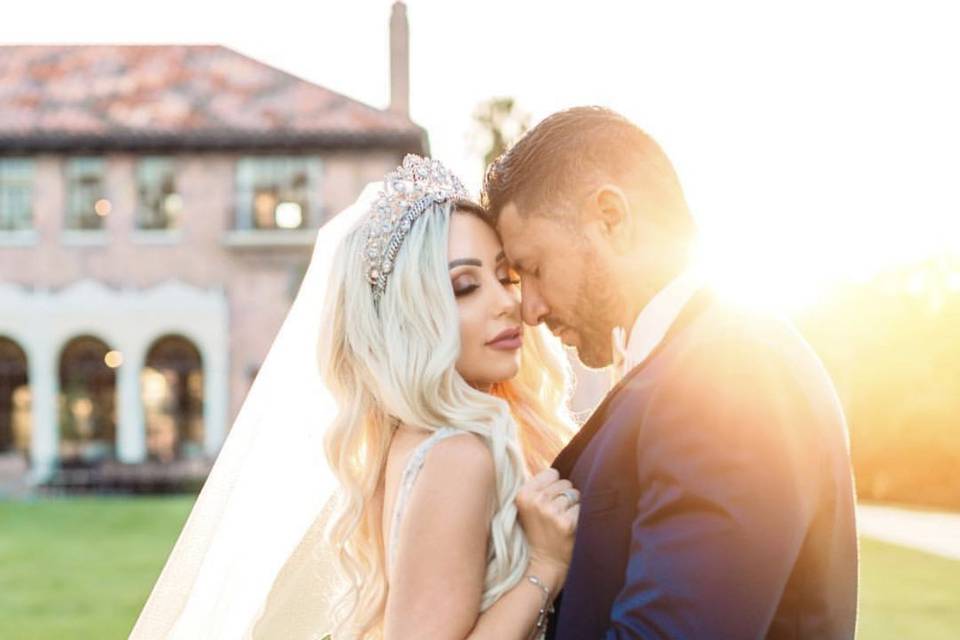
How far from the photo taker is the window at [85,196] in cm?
3127

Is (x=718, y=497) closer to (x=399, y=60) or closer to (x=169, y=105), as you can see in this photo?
(x=169, y=105)

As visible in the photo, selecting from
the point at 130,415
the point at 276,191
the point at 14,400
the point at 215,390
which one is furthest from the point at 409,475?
the point at 14,400

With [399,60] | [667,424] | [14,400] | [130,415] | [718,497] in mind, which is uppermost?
[399,60]

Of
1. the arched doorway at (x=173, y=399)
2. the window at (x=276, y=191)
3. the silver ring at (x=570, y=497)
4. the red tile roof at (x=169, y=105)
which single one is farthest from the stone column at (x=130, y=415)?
the silver ring at (x=570, y=497)

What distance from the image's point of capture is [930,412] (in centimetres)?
2600

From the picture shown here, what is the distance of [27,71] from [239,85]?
522 cm

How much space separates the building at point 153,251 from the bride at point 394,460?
2677 centimetres

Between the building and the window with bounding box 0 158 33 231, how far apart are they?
0.03 m

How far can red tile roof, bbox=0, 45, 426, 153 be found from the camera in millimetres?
30766

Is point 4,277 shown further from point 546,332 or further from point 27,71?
point 546,332

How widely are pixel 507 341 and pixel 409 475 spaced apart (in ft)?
1.53

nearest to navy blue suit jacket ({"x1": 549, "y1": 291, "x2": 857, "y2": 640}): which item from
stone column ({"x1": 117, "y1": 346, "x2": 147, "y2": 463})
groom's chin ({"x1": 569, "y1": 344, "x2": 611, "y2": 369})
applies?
groom's chin ({"x1": 569, "y1": 344, "x2": 611, "y2": 369})

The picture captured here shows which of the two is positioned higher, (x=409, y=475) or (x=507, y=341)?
(x=507, y=341)

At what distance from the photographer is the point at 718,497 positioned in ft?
7.72
